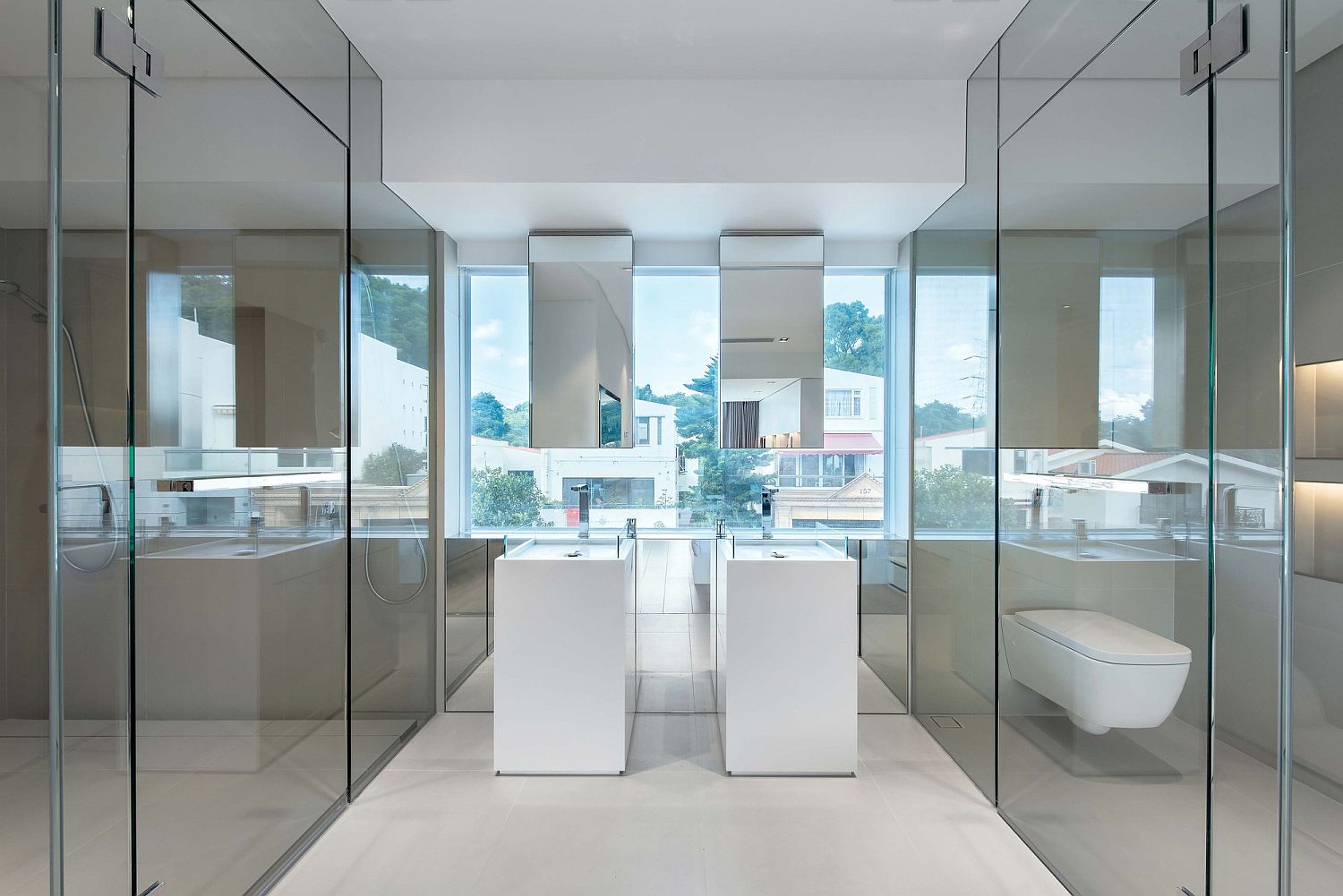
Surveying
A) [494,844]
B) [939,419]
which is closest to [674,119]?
[939,419]

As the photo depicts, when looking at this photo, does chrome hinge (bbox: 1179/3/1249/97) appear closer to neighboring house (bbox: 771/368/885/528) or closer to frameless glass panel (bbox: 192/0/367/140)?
neighboring house (bbox: 771/368/885/528)

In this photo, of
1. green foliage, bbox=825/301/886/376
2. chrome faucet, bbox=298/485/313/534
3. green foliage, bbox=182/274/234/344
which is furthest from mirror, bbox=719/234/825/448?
green foliage, bbox=182/274/234/344

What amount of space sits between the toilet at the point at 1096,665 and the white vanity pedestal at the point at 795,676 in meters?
0.63

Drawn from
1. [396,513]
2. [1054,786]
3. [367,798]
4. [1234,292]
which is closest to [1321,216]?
[1234,292]

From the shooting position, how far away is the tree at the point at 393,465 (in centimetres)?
257

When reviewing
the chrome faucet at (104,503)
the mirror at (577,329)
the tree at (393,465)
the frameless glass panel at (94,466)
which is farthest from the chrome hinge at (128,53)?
the mirror at (577,329)

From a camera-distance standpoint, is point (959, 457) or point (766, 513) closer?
Answer: point (959, 457)

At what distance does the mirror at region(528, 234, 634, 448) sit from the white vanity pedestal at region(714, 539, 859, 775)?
111cm

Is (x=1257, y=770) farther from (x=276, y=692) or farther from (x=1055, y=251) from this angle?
(x=276, y=692)

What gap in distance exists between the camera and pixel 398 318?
9.27 feet

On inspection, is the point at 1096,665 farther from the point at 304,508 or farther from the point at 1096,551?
the point at 304,508

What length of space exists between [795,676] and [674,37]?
2448 millimetres

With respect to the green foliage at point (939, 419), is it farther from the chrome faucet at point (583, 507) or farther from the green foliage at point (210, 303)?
the green foliage at point (210, 303)

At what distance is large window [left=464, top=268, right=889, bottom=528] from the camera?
3.52m
